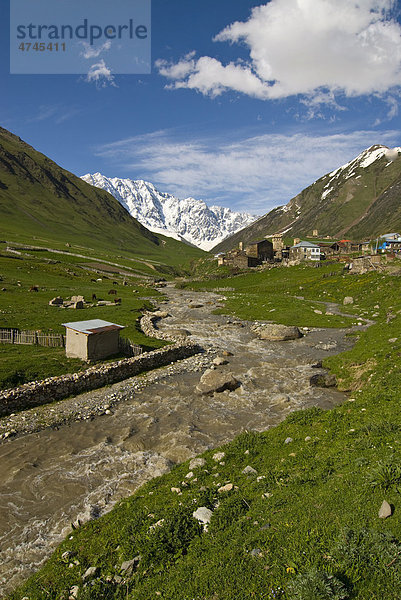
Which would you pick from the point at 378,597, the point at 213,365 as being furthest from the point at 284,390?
the point at 378,597

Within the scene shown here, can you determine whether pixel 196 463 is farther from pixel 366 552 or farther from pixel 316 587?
pixel 316 587

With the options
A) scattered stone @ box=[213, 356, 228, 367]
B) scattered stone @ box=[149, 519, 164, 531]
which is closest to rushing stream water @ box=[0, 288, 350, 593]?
scattered stone @ box=[213, 356, 228, 367]

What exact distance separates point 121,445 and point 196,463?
574cm

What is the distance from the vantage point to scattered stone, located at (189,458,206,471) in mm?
15070

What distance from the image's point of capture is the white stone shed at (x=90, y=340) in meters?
30.1

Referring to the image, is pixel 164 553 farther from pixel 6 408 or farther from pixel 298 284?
pixel 298 284

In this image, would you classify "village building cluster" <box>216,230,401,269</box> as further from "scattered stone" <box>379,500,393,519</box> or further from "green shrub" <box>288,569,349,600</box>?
"green shrub" <box>288,569,349,600</box>

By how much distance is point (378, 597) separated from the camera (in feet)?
21.4

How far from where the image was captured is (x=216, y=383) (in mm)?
26672

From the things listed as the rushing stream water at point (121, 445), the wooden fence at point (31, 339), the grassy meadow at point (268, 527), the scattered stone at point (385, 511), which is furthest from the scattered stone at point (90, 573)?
the wooden fence at point (31, 339)

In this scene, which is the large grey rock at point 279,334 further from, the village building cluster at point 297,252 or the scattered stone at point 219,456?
the village building cluster at point 297,252

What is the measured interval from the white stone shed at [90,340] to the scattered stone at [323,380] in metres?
19.5

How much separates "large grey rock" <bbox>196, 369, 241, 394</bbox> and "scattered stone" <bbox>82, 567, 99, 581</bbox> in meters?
16.8

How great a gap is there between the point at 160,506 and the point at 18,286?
71.7m
